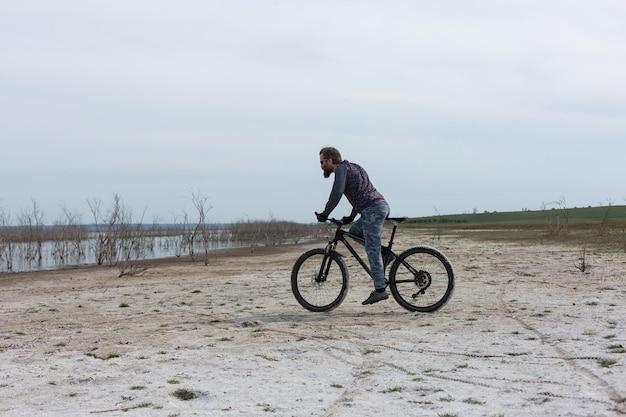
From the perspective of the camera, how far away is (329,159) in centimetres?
767

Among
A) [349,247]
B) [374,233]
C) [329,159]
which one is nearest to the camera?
[374,233]

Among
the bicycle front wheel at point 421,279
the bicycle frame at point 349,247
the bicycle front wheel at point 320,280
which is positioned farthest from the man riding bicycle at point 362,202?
the bicycle front wheel at point 320,280

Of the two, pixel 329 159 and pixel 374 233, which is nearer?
pixel 374 233

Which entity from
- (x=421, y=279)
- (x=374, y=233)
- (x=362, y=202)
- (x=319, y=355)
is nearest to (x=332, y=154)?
(x=362, y=202)

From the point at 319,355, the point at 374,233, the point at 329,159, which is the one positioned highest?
the point at 329,159

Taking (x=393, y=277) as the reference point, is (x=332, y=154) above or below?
above

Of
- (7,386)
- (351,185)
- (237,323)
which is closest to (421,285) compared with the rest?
(351,185)

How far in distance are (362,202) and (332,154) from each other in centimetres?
73

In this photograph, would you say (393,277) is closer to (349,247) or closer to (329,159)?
(349,247)

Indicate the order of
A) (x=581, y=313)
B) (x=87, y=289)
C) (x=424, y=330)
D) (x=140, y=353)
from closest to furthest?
1. (x=140, y=353)
2. (x=424, y=330)
3. (x=581, y=313)
4. (x=87, y=289)

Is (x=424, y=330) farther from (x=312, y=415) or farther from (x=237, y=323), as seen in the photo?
(x=312, y=415)

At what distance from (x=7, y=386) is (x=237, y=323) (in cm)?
291

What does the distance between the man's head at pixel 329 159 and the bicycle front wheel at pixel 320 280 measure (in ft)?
3.66

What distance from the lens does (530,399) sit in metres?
3.92
